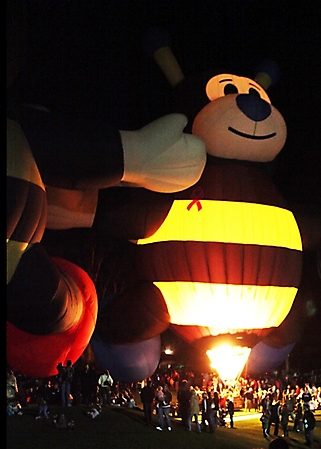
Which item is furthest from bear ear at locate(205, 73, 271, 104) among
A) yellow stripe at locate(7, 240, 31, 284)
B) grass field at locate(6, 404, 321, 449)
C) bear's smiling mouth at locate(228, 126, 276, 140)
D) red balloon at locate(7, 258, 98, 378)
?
grass field at locate(6, 404, 321, 449)

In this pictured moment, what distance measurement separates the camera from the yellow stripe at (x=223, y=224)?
280 inches

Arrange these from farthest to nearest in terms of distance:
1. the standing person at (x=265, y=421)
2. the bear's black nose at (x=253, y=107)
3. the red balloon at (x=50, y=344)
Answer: the bear's black nose at (x=253, y=107), the standing person at (x=265, y=421), the red balloon at (x=50, y=344)

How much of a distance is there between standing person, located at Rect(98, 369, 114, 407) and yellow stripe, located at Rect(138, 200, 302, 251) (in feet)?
5.08

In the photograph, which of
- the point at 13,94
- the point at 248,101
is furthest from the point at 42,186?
the point at 248,101

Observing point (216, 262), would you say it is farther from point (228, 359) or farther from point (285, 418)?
point (285, 418)

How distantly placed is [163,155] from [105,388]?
9.21 feet

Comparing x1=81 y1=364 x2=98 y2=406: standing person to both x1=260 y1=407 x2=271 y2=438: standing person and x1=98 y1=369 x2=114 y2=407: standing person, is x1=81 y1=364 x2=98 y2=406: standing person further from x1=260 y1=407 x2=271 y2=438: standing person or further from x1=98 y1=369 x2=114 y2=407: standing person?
x1=260 y1=407 x2=271 y2=438: standing person

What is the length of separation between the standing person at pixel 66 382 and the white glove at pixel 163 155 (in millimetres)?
1961

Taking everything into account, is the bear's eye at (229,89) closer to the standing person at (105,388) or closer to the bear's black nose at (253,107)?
the bear's black nose at (253,107)

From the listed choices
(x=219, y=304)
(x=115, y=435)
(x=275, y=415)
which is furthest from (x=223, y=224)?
(x=115, y=435)

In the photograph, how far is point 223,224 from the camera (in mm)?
7113

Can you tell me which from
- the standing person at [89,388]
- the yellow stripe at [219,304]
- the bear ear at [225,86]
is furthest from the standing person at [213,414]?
the bear ear at [225,86]

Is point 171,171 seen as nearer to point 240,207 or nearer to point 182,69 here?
point 240,207

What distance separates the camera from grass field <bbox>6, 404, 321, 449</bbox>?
529 cm
